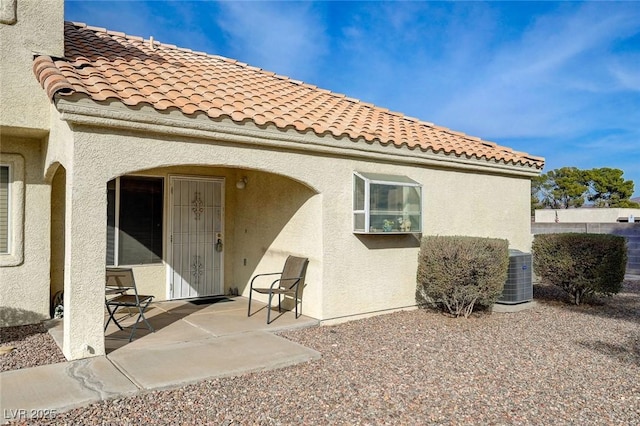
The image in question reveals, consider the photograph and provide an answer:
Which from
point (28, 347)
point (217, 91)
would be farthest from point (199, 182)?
point (28, 347)

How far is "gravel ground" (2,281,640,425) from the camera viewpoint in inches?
184

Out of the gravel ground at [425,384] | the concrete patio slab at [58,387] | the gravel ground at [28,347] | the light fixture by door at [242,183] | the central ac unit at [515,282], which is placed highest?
the light fixture by door at [242,183]

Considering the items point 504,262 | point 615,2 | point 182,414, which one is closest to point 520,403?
point 182,414

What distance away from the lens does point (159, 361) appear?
238 inches

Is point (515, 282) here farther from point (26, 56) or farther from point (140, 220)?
point (26, 56)

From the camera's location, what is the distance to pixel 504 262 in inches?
356

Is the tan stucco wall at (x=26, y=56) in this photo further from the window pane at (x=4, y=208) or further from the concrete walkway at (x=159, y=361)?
the concrete walkway at (x=159, y=361)

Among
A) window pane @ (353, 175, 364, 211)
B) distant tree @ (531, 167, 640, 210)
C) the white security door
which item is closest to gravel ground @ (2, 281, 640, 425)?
window pane @ (353, 175, 364, 211)

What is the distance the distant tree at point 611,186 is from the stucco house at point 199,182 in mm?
51735

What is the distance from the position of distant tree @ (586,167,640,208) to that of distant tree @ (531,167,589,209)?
149 centimetres

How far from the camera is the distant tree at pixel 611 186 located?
55250mm

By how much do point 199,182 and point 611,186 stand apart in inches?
2331

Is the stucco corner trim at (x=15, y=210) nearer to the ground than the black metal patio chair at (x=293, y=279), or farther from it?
farther from it

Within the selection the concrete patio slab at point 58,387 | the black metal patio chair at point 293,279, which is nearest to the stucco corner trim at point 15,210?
the concrete patio slab at point 58,387
